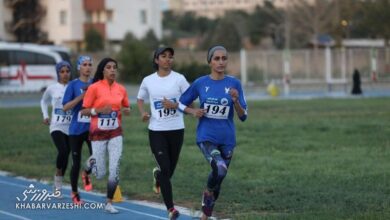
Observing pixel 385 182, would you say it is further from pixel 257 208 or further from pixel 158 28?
pixel 158 28

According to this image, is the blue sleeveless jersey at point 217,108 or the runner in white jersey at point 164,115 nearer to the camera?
the blue sleeveless jersey at point 217,108

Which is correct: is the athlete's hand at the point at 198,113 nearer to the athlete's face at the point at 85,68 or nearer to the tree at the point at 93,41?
the athlete's face at the point at 85,68

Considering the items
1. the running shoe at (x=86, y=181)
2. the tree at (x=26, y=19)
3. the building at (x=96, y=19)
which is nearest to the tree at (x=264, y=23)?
the building at (x=96, y=19)

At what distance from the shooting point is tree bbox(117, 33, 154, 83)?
65688mm

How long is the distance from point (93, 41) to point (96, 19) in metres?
6.63

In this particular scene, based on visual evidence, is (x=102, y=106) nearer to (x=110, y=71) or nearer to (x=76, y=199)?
→ (x=110, y=71)

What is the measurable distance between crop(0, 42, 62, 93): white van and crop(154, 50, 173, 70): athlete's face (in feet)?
155

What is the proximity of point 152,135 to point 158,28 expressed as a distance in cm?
7574

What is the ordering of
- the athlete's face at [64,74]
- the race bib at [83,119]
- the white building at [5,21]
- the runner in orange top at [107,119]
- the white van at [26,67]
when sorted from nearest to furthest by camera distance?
the runner in orange top at [107,119] < the race bib at [83,119] < the athlete's face at [64,74] < the white van at [26,67] < the white building at [5,21]

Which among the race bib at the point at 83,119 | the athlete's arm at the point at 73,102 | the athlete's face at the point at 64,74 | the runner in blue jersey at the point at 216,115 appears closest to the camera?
the runner in blue jersey at the point at 216,115

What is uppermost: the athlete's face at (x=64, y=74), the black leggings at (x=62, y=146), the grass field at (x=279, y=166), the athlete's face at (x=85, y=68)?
the athlete's face at (x=85, y=68)

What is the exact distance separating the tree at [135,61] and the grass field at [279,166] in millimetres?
36268

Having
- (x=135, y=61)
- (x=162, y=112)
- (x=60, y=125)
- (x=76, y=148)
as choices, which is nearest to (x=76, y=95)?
(x=76, y=148)

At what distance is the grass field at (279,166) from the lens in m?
11.3
